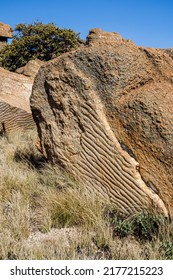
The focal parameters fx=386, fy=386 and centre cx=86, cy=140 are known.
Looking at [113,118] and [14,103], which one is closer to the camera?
[113,118]

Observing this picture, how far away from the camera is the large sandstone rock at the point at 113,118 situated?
364 cm

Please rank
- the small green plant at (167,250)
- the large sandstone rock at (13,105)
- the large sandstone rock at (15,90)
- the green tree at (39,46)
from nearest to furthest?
the small green plant at (167,250), the large sandstone rock at (13,105), the large sandstone rock at (15,90), the green tree at (39,46)

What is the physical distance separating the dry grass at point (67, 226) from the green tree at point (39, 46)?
14.4 metres

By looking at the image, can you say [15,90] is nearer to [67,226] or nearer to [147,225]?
[67,226]

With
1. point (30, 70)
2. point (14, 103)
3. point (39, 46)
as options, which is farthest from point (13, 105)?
point (39, 46)

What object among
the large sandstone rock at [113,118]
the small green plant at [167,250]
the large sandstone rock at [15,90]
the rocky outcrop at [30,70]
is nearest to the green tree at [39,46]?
the rocky outcrop at [30,70]

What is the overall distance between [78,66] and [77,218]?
1718 millimetres

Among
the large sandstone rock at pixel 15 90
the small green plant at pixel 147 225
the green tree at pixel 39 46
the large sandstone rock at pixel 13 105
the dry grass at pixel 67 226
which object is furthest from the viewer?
the green tree at pixel 39 46

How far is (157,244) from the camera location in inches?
123

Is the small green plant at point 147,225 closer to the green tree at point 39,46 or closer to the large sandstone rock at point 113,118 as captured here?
the large sandstone rock at point 113,118

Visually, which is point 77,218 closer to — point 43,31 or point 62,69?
point 62,69

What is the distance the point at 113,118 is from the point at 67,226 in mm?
1190

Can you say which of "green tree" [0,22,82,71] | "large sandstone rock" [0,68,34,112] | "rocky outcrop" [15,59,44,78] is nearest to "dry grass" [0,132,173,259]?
"large sandstone rock" [0,68,34,112]

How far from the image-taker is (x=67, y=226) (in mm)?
3713
